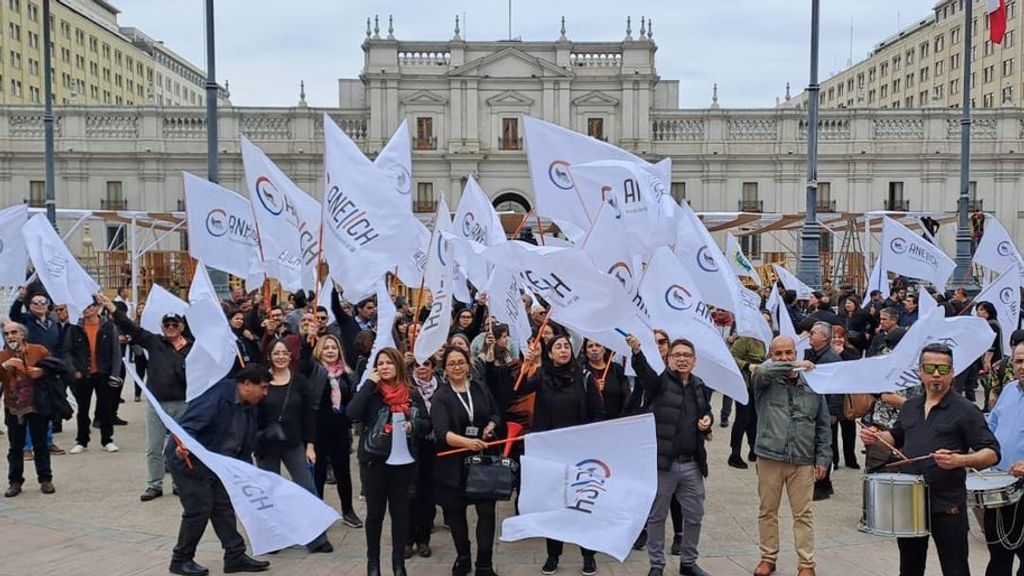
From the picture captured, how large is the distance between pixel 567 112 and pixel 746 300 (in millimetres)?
44901

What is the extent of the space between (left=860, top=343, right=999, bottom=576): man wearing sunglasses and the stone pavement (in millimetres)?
1350

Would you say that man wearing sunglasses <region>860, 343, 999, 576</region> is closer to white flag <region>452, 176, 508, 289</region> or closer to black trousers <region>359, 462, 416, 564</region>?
black trousers <region>359, 462, 416, 564</region>

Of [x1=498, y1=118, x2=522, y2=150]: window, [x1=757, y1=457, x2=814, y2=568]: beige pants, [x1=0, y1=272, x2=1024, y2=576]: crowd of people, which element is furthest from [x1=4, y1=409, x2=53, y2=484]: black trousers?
Result: [x1=498, y1=118, x2=522, y2=150]: window

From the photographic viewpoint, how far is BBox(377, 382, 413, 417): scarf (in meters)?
6.36

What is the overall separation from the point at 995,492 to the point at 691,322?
2349 mm

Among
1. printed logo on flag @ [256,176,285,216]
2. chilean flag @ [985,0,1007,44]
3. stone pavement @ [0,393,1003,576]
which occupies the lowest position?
stone pavement @ [0,393,1003,576]

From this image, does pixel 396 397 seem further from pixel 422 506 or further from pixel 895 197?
pixel 895 197

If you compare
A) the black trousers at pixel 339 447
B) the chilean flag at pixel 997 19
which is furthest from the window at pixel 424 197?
the black trousers at pixel 339 447

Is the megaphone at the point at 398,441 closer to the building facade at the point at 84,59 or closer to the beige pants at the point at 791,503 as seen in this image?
the beige pants at the point at 791,503

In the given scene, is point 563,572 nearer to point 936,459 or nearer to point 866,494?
point 866,494

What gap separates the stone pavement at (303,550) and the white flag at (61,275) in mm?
2003

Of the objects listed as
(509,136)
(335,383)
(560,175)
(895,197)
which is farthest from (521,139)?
(335,383)

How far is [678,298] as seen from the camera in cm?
684

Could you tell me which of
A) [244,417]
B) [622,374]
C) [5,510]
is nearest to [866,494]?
[622,374]
